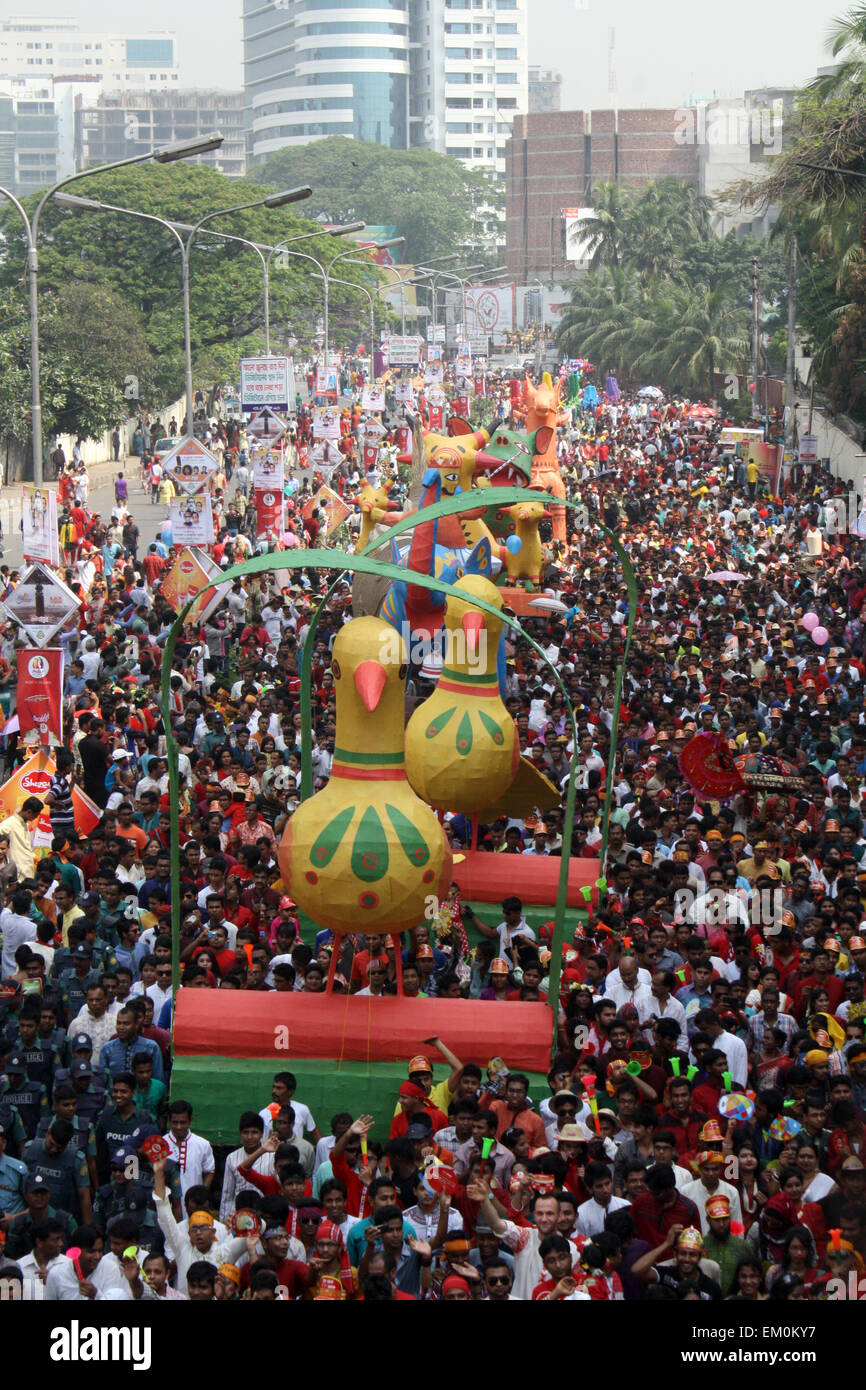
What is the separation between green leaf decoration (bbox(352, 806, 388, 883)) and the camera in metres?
9.51

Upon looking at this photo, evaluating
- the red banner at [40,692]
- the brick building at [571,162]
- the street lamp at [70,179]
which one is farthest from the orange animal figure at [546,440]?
the brick building at [571,162]

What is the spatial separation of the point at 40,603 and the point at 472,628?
4.46m

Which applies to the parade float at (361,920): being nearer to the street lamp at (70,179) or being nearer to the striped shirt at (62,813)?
the striped shirt at (62,813)

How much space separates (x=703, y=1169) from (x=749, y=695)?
27.3 ft

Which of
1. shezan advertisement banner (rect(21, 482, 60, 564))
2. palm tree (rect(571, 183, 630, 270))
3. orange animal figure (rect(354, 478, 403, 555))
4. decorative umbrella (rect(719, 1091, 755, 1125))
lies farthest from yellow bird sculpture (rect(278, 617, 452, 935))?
Answer: palm tree (rect(571, 183, 630, 270))

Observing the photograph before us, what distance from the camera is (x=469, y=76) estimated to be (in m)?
92.5

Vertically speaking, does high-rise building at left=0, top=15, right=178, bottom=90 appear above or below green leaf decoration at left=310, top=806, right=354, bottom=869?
above

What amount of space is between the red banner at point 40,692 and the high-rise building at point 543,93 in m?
87.6

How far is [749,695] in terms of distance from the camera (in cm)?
1574

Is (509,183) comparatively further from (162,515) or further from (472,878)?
(472,878)

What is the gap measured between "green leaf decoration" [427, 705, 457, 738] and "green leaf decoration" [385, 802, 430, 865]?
246 cm

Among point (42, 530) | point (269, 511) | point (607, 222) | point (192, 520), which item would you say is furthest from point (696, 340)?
point (42, 530)

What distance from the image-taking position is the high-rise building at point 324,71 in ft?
283

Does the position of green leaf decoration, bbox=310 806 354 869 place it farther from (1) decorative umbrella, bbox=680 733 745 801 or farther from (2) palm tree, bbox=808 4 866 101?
(2) palm tree, bbox=808 4 866 101
